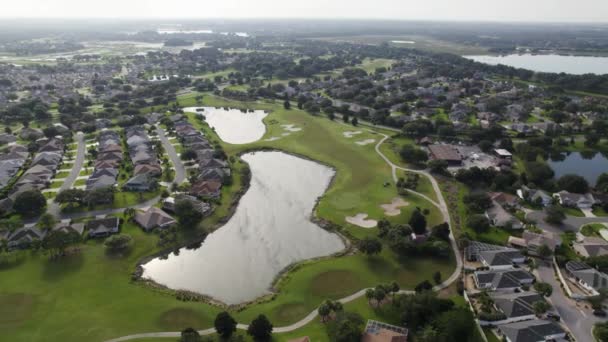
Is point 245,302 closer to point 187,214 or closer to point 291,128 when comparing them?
point 187,214

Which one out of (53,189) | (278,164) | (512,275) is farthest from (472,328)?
(53,189)

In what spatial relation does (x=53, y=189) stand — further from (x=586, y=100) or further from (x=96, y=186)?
(x=586, y=100)

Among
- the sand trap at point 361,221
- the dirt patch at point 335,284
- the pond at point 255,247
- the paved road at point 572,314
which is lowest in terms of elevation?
the pond at point 255,247

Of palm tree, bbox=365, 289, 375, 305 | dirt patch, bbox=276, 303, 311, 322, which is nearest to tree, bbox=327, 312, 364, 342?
palm tree, bbox=365, 289, 375, 305

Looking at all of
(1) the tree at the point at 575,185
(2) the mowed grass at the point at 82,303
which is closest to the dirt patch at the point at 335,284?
(2) the mowed grass at the point at 82,303

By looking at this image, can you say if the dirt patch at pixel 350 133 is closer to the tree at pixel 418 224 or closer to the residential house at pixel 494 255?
the tree at pixel 418 224

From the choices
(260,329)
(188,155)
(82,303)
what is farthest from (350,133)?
(82,303)
